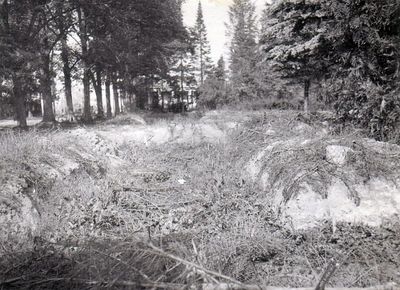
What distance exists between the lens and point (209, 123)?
1273 cm

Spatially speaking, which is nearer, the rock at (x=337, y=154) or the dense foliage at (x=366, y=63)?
the rock at (x=337, y=154)

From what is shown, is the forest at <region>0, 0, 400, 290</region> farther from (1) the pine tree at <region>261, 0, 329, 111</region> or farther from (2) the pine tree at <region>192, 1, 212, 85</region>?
(2) the pine tree at <region>192, 1, 212, 85</region>

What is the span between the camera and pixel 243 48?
31.3 meters

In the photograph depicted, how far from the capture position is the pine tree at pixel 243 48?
89.0ft

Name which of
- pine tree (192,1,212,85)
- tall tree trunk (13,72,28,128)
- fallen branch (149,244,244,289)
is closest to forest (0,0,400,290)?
fallen branch (149,244,244,289)

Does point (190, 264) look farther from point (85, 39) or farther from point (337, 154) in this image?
point (85, 39)

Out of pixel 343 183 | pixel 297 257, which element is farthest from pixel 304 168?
pixel 297 257

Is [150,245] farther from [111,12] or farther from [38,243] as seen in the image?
[111,12]

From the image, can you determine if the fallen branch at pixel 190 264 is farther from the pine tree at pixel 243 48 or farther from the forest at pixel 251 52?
the pine tree at pixel 243 48

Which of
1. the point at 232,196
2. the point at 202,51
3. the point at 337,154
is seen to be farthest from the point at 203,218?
the point at 202,51

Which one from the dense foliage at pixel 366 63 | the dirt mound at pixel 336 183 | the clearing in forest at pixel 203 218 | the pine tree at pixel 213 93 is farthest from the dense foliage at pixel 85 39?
the dirt mound at pixel 336 183

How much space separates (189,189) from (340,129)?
3.90 metres

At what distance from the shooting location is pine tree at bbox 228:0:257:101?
27.1 metres

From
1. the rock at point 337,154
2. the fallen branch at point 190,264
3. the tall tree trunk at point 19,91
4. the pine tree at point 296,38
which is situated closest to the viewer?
the fallen branch at point 190,264
